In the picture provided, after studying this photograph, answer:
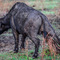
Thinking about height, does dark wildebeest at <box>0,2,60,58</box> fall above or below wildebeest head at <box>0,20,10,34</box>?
above

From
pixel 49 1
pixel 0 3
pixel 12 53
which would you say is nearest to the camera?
pixel 12 53

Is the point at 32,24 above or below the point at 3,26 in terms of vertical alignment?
above

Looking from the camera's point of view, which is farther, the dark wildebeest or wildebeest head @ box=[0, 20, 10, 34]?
wildebeest head @ box=[0, 20, 10, 34]

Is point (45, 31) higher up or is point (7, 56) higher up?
point (45, 31)

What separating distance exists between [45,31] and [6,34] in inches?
148

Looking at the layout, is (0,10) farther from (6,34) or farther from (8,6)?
(6,34)

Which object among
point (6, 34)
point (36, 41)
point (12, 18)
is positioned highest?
point (12, 18)

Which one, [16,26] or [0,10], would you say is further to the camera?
[0,10]

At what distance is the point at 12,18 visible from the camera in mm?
7457

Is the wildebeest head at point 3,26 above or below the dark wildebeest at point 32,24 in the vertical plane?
below

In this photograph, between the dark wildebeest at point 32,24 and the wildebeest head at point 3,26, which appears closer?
the dark wildebeest at point 32,24

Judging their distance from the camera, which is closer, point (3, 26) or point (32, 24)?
point (32, 24)

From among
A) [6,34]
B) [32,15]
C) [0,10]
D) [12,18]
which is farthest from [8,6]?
[32,15]

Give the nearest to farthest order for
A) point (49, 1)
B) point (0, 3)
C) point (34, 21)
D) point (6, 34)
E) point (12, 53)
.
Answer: point (34, 21), point (12, 53), point (6, 34), point (0, 3), point (49, 1)
